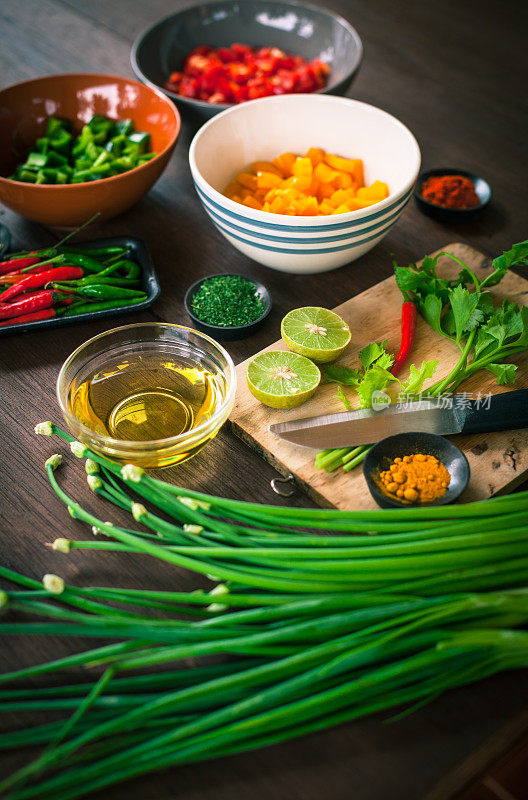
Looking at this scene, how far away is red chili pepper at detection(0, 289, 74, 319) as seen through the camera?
5.23ft

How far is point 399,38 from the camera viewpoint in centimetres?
274

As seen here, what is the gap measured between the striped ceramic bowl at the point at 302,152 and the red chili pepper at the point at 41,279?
14.1 inches

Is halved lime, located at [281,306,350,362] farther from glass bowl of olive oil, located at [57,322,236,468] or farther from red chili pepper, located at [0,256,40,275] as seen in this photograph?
red chili pepper, located at [0,256,40,275]

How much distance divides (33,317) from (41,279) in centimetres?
9

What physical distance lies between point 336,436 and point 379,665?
17.5 inches

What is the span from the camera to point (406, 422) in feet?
4.45

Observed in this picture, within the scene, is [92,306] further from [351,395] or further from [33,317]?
[351,395]

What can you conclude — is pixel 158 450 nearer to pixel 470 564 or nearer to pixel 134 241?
pixel 470 564

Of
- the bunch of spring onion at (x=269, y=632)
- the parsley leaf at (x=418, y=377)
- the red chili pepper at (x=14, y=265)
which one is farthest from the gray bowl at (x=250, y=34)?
the bunch of spring onion at (x=269, y=632)

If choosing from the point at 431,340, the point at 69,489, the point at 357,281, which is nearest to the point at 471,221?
the point at 357,281

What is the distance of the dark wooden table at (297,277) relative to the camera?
993 mm

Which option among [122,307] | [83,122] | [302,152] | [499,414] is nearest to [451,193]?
[302,152]

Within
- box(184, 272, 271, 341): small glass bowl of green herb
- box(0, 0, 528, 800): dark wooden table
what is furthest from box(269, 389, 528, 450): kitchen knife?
box(184, 272, 271, 341): small glass bowl of green herb

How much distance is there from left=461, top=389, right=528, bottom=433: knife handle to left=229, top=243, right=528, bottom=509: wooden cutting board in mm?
33
